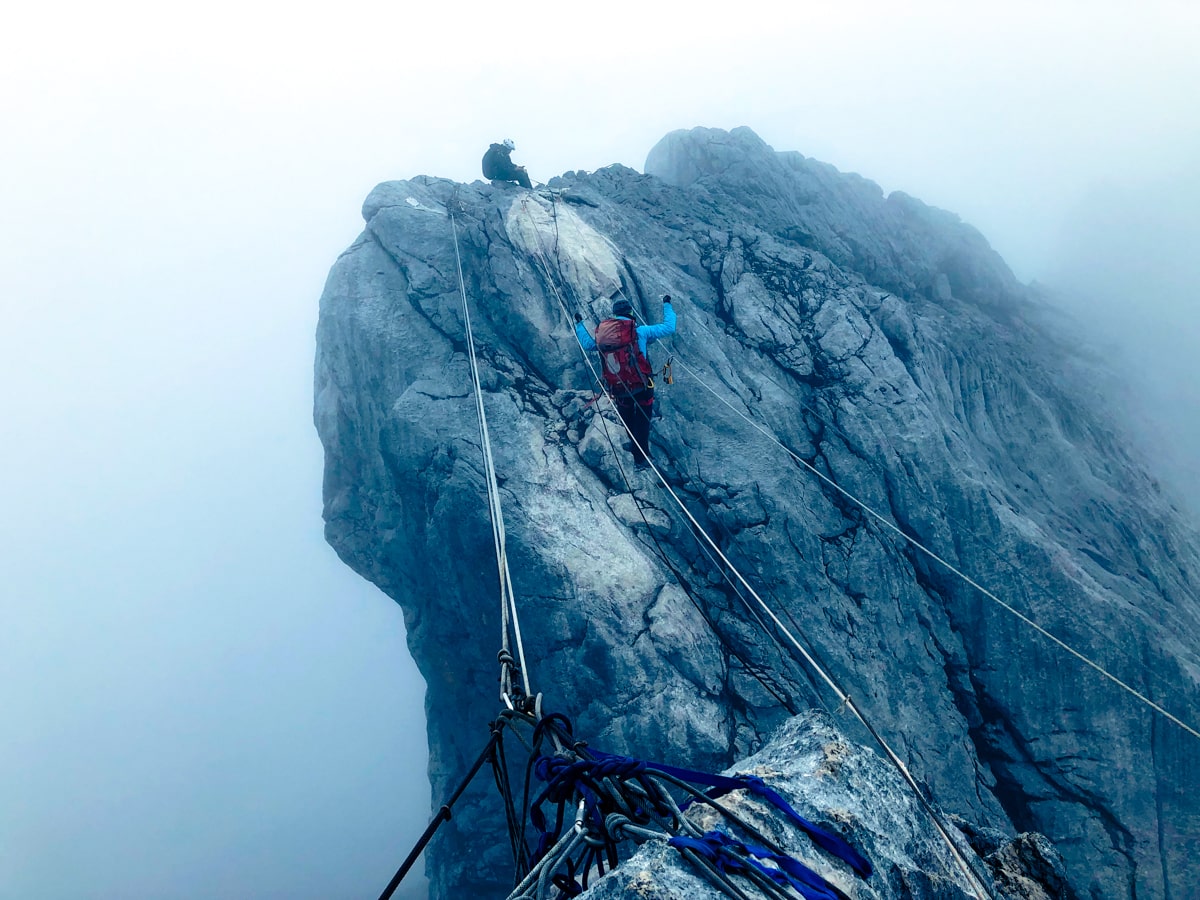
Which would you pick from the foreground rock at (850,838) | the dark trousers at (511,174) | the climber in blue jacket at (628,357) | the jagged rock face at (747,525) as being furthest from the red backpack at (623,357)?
the dark trousers at (511,174)

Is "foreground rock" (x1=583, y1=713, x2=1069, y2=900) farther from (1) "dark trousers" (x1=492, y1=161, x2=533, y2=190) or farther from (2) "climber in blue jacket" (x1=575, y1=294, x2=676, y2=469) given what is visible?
(1) "dark trousers" (x1=492, y1=161, x2=533, y2=190)

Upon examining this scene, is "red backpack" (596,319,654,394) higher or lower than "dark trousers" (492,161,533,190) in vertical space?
lower

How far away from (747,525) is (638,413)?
2.39 meters

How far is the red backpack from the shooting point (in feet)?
32.6

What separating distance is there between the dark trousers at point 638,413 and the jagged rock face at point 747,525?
1.47ft

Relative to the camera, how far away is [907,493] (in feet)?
36.1

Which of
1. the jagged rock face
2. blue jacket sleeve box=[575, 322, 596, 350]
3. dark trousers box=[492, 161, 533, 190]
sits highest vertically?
dark trousers box=[492, 161, 533, 190]

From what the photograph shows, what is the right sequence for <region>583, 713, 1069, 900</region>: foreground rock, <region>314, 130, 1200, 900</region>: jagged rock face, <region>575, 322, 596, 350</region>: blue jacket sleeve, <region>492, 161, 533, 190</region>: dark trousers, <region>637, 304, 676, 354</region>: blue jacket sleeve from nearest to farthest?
1. <region>583, 713, 1069, 900</region>: foreground rock
2. <region>314, 130, 1200, 900</region>: jagged rock face
3. <region>637, 304, 676, 354</region>: blue jacket sleeve
4. <region>575, 322, 596, 350</region>: blue jacket sleeve
5. <region>492, 161, 533, 190</region>: dark trousers

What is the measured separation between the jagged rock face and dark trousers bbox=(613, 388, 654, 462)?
0.45 metres

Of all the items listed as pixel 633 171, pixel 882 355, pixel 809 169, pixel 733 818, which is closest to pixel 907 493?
pixel 882 355

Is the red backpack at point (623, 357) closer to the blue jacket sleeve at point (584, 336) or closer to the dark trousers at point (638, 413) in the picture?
the dark trousers at point (638, 413)

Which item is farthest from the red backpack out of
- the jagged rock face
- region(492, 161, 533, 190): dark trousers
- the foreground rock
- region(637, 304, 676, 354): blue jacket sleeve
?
region(492, 161, 533, 190): dark trousers

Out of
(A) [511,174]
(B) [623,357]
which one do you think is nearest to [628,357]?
(B) [623,357]

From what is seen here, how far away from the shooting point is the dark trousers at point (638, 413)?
403 inches
